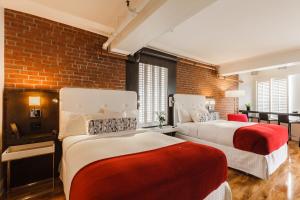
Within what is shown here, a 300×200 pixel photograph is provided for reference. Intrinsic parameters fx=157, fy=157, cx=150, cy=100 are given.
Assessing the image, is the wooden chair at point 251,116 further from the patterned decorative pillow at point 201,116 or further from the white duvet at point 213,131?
the white duvet at point 213,131

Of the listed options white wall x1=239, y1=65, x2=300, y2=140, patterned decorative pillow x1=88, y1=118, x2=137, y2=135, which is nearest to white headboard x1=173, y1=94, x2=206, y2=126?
patterned decorative pillow x1=88, y1=118, x2=137, y2=135

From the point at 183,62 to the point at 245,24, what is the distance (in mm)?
1863

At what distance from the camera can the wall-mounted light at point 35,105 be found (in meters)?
2.32

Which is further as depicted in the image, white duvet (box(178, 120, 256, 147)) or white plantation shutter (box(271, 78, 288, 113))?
white plantation shutter (box(271, 78, 288, 113))

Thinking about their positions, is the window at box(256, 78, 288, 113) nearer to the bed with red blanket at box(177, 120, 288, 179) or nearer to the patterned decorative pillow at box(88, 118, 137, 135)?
the bed with red blanket at box(177, 120, 288, 179)

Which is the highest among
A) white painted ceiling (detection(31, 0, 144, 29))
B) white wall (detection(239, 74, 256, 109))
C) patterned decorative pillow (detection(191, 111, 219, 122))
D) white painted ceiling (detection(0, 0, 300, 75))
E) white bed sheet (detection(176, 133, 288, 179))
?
white painted ceiling (detection(31, 0, 144, 29))

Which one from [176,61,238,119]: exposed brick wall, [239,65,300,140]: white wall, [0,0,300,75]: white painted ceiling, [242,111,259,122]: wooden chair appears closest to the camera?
[0,0,300,75]: white painted ceiling

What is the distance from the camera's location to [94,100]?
2809mm

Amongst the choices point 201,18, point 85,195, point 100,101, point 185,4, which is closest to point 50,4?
point 100,101

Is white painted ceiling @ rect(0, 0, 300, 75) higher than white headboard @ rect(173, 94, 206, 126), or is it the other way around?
white painted ceiling @ rect(0, 0, 300, 75)

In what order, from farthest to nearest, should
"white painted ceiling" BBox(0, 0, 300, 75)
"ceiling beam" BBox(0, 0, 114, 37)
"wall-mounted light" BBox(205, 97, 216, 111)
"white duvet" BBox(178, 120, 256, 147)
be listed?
"wall-mounted light" BBox(205, 97, 216, 111)
"white duvet" BBox(178, 120, 256, 147)
"ceiling beam" BBox(0, 0, 114, 37)
"white painted ceiling" BBox(0, 0, 300, 75)

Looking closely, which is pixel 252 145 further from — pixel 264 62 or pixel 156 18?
pixel 264 62

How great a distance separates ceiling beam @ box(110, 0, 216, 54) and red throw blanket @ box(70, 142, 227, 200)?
1.62 metres

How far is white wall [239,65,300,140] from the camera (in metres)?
5.53
